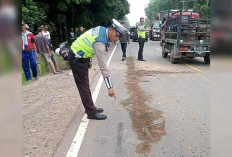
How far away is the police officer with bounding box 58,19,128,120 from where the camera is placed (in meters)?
4.33

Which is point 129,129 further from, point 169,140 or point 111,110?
point 111,110

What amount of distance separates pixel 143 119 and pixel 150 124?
28cm

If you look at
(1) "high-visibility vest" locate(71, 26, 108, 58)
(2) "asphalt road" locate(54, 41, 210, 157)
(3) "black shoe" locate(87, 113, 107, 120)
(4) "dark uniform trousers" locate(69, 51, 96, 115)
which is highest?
(1) "high-visibility vest" locate(71, 26, 108, 58)

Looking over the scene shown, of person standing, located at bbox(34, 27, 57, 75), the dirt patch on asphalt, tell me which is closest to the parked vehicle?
person standing, located at bbox(34, 27, 57, 75)

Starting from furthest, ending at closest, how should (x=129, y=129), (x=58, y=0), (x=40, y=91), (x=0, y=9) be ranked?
(x=58, y=0) < (x=40, y=91) < (x=129, y=129) < (x=0, y=9)

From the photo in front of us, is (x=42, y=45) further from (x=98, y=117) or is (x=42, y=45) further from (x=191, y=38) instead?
(x=191, y=38)

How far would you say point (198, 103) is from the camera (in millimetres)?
5871

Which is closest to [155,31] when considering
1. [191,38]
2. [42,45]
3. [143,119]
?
[191,38]

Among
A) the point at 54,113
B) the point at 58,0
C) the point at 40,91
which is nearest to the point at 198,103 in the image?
the point at 54,113

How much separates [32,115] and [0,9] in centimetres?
456

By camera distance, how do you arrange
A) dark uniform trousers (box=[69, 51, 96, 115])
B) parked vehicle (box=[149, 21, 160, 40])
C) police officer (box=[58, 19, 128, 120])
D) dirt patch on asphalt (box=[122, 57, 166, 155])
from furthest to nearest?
parked vehicle (box=[149, 21, 160, 40]) < dark uniform trousers (box=[69, 51, 96, 115]) < police officer (box=[58, 19, 128, 120]) < dirt patch on asphalt (box=[122, 57, 166, 155])

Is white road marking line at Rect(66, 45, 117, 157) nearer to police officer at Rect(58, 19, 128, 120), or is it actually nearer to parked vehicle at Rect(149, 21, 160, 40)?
police officer at Rect(58, 19, 128, 120)

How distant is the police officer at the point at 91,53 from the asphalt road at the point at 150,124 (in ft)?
1.42

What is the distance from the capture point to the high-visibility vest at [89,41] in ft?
14.4
